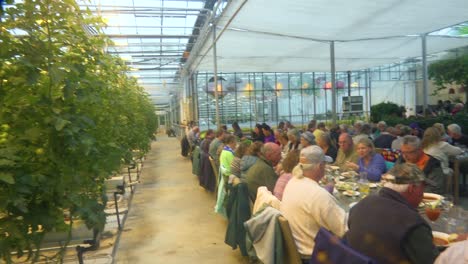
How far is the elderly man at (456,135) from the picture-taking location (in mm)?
6090

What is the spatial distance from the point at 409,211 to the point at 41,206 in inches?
75.0

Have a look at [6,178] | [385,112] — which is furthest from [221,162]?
[385,112]

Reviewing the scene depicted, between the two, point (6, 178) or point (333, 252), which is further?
point (333, 252)

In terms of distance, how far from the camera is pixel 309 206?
2.44 meters

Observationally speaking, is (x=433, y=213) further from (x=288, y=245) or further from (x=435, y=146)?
(x=435, y=146)

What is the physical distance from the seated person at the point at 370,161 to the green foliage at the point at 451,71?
8.59m

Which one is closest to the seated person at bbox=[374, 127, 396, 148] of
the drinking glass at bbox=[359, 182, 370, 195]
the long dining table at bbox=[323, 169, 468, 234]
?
the long dining table at bbox=[323, 169, 468, 234]

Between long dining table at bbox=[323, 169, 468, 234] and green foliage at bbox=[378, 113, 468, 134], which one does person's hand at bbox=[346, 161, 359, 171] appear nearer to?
long dining table at bbox=[323, 169, 468, 234]

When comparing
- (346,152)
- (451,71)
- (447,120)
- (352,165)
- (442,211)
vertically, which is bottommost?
(442,211)

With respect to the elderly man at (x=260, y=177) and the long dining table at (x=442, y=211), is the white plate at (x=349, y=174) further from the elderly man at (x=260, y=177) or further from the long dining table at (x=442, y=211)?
the elderly man at (x=260, y=177)

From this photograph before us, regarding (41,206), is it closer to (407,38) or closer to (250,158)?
(250,158)

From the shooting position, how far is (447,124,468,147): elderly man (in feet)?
20.0

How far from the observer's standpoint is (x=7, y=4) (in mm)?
1543

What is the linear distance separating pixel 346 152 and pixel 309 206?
8.32 ft
